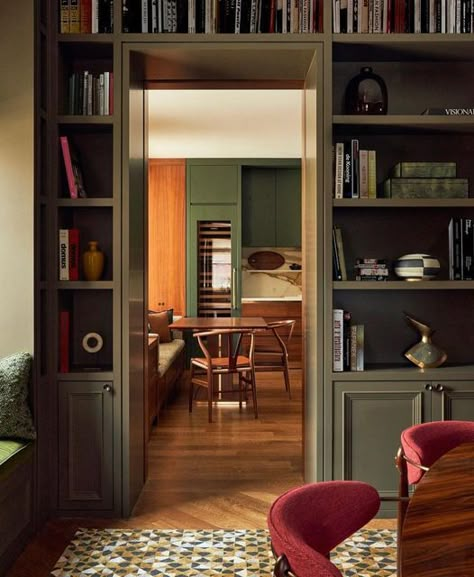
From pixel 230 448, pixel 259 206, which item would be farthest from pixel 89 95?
pixel 259 206

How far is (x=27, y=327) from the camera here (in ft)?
9.80

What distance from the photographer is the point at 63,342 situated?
126 inches

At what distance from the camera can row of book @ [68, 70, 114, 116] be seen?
323 centimetres

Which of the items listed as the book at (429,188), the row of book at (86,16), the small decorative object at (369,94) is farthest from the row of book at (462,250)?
the row of book at (86,16)

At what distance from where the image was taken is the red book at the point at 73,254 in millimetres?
3235

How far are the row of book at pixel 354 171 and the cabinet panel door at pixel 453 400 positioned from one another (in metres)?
1.07

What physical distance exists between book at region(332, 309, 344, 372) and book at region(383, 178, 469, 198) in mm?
707

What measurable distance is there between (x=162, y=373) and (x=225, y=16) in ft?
10.4

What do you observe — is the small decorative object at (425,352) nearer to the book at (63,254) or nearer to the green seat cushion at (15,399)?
the book at (63,254)

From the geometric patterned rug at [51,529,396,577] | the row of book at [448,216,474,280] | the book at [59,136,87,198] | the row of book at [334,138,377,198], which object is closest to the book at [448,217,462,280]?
the row of book at [448,216,474,280]

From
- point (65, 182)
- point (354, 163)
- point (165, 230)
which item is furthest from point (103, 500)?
point (165, 230)

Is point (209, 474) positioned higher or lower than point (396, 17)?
lower

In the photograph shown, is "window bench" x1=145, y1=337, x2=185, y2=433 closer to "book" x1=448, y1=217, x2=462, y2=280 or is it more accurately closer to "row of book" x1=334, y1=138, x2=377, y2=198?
"row of book" x1=334, y1=138, x2=377, y2=198

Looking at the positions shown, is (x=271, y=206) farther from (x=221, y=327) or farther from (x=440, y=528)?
(x=440, y=528)
